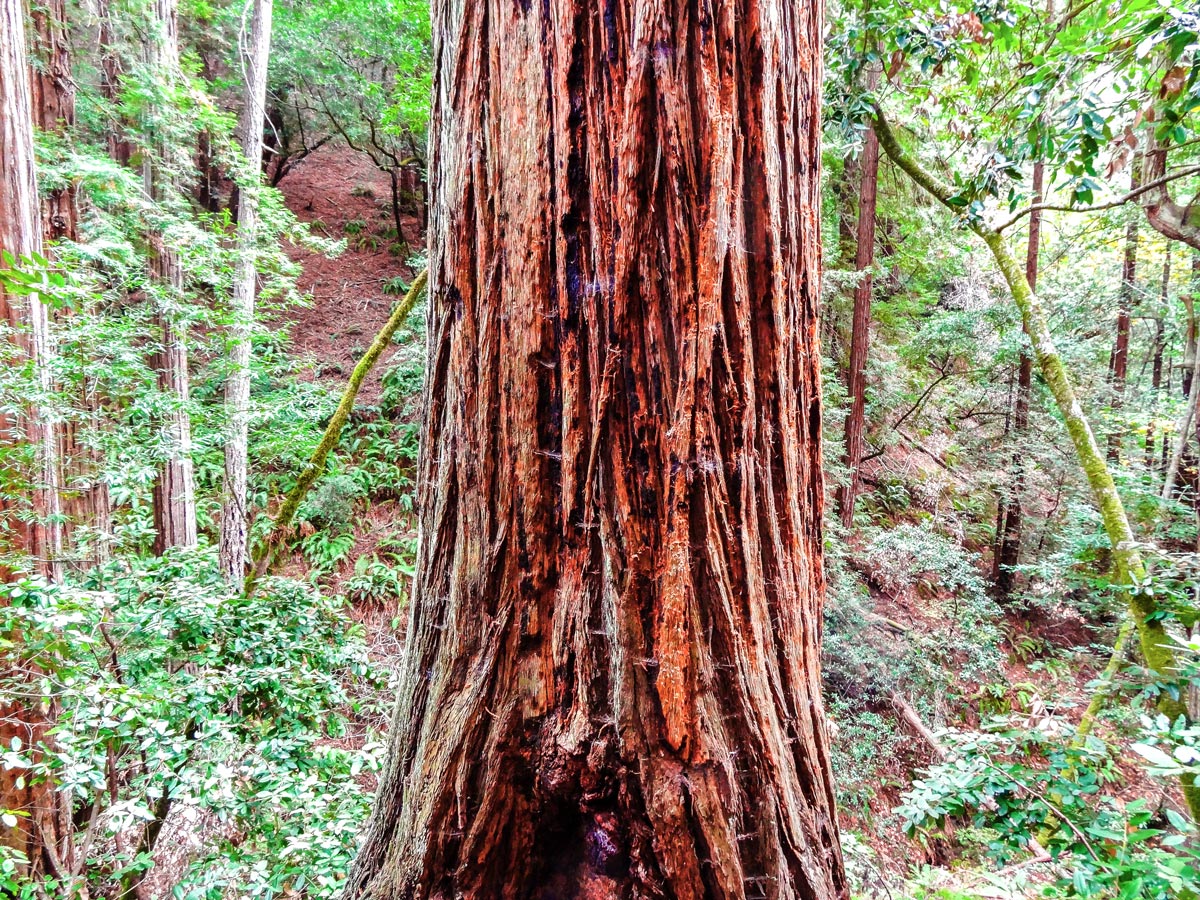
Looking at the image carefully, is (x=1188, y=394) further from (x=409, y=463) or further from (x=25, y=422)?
(x=25, y=422)

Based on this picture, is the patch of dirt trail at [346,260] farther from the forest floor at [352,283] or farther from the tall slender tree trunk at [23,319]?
the tall slender tree trunk at [23,319]

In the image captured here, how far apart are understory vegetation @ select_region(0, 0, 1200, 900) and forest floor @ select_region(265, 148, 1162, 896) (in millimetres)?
61

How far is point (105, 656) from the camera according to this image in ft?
9.47

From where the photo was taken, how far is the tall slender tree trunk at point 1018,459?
9031 millimetres

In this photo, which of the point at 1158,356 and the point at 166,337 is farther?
the point at 1158,356

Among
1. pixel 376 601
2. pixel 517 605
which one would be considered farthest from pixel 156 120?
pixel 517 605

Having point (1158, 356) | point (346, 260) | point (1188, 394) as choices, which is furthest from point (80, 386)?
point (1158, 356)

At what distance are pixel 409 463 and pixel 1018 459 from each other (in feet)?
32.1

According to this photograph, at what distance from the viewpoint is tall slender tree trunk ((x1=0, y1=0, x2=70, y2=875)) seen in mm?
2951

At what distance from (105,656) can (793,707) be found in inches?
134

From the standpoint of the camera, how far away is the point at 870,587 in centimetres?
830

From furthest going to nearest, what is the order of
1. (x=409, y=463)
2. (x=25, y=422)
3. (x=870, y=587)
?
(x=409, y=463), (x=870, y=587), (x=25, y=422)

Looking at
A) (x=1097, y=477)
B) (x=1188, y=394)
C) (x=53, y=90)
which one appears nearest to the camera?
(x=1097, y=477)

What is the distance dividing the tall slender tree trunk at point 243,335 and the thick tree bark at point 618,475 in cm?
423
